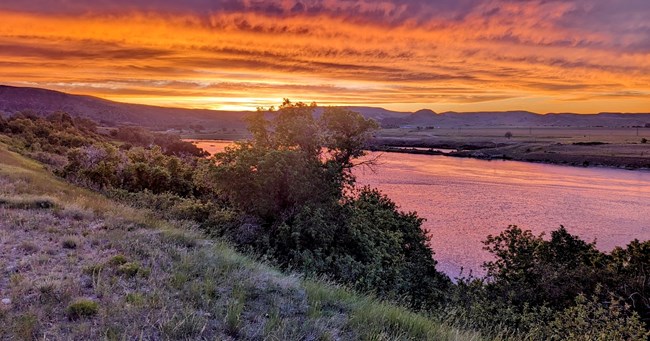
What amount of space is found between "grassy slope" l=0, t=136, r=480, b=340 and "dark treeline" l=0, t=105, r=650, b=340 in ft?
10.9

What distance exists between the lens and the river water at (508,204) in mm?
28234

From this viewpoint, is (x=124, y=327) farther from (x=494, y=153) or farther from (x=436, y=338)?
(x=494, y=153)

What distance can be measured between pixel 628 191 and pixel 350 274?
47.7 metres

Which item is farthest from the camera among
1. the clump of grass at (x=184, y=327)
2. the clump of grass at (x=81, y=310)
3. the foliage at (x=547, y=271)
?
the foliage at (x=547, y=271)

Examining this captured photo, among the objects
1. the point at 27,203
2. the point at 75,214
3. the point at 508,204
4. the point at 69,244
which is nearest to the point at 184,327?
the point at 69,244

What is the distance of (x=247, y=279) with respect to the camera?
7586 millimetres

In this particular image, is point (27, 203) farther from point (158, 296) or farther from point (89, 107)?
point (89, 107)

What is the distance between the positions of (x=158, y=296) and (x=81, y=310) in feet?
3.37

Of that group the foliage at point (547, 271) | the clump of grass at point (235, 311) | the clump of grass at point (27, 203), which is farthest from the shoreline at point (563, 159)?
the clump of grass at point (235, 311)

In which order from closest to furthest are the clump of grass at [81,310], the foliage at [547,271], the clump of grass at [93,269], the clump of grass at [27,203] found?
the clump of grass at [81,310] < the clump of grass at [93,269] < the clump of grass at [27,203] < the foliage at [547,271]

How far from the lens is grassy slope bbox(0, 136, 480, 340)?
5.41 metres

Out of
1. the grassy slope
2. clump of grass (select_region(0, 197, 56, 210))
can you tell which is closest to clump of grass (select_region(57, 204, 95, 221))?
clump of grass (select_region(0, 197, 56, 210))

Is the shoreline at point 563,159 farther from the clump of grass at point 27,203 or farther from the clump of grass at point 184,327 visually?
the clump of grass at point 184,327

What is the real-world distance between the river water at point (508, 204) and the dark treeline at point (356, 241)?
3.98 metres
